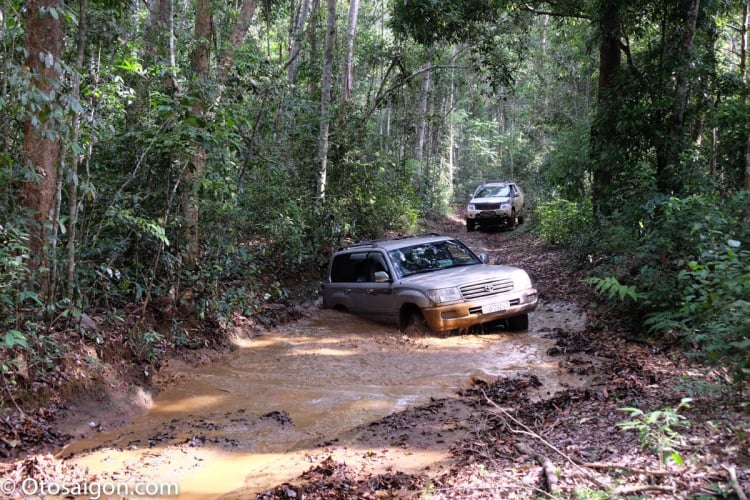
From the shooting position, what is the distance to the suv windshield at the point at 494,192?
23.0m

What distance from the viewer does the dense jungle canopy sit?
18.3 ft

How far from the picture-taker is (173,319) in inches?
307

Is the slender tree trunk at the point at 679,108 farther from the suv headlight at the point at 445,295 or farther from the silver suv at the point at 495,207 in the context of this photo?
the silver suv at the point at 495,207

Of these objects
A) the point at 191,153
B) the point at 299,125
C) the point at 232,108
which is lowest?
the point at 191,153

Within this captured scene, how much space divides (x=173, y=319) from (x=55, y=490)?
3846mm

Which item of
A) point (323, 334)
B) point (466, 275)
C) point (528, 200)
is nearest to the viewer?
point (466, 275)

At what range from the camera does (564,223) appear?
1597 cm

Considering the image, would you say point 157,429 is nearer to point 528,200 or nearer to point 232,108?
point 232,108

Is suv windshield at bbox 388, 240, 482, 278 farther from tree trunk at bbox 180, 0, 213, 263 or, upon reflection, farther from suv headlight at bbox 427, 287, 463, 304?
tree trunk at bbox 180, 0, 213, 263

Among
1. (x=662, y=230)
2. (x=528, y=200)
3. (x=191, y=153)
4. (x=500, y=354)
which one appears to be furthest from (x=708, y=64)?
(x=528, y=200)

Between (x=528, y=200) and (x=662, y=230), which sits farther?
(x=528, y=200)

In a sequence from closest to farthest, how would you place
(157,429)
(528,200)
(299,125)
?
(157,429), (299,125), (528,200)

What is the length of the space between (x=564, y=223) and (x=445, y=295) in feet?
29.8

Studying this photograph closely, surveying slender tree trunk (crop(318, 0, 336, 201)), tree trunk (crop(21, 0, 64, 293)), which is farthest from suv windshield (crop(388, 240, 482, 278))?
tree trunk (crop(21, 0, 64, 293))
